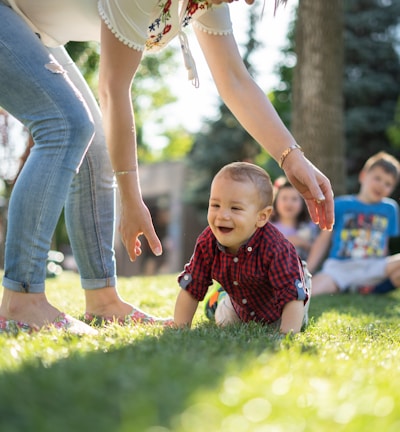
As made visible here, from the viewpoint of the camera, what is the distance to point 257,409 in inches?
49.4

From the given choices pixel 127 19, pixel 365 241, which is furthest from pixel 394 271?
pixel 127 19

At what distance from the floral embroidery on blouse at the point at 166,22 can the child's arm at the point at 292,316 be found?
1.22m

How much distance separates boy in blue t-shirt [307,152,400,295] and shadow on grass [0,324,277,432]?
15.3ft

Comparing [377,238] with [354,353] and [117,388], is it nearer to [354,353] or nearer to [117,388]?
[354,353]

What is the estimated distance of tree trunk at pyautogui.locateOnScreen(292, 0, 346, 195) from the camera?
29.2ft

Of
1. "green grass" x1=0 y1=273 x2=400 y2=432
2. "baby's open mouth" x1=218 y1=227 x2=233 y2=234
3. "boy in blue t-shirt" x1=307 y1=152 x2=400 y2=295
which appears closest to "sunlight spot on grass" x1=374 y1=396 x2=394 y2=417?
"green grass" x1=0 y1=273 x2=400 y2=432

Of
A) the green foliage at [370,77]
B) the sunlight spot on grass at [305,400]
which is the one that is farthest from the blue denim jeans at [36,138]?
the green foliage at [370,77]

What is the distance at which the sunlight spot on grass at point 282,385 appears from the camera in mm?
1395

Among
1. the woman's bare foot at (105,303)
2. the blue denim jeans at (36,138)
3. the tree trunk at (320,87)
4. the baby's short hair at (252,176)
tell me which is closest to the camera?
the blue denim jeans at (36,138)

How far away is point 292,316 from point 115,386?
149 cm

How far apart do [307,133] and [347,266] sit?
287 centimetres

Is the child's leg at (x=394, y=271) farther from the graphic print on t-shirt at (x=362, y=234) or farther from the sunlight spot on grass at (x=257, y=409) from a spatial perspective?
the sunlight spot on grass at (x=257, y=409)

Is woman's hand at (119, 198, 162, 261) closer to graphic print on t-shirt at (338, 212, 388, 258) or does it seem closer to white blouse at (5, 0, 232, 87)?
white blouse at (5, 0, 232, 87)

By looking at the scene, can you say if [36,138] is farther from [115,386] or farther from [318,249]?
[318,249]
